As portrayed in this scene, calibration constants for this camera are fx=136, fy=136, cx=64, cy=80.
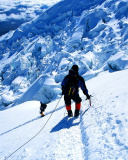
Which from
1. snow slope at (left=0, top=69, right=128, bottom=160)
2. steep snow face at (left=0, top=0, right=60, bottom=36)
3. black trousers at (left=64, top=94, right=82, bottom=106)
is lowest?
snow slope at (left=0, top=69, right=128, bottom=160)

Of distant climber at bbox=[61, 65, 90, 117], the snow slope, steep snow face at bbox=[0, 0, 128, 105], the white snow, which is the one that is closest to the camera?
the snow slope

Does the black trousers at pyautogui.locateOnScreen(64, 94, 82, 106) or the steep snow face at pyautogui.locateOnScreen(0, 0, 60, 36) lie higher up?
the steep snow face at pyautogui.locateOnScreen(0, 0, 60, 36)

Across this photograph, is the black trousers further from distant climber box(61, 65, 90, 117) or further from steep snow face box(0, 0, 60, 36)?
steep snow face box(0, 0, 60, 36)

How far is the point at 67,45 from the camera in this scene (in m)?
22.1

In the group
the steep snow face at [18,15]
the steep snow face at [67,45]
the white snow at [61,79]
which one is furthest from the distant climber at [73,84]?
the steep snow face at [18,15]

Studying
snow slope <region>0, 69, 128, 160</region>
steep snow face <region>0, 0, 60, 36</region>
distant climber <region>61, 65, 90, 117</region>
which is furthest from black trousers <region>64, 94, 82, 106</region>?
steep snow face <region>0, 0, 60, 36</region>

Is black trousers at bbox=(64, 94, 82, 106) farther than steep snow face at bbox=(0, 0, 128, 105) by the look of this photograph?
No

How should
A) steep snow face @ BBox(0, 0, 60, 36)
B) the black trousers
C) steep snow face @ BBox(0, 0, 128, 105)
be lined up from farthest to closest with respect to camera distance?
steep snow face @ BBox(0, 0, 60, 36)
steep snow face @ BBox(0, 0, 128, 105)
the black trousers

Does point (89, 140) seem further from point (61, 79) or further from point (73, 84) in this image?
point (61, 79)

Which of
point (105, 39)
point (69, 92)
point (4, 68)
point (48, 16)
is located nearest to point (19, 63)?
point (4, 68)

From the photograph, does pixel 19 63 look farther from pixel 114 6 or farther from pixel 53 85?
pixel 114 6

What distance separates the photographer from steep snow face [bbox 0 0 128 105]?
1498cm

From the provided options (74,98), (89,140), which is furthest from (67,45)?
(89,140)

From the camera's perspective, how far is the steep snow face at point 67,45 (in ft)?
49.1
